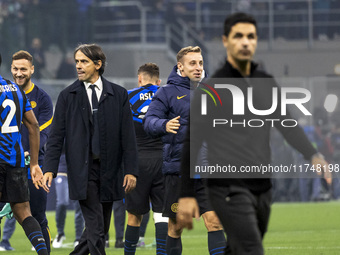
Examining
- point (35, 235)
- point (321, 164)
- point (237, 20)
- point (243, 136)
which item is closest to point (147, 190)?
point (35, 235)

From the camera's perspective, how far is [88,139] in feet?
23.5

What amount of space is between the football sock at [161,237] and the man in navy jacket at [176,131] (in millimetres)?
752

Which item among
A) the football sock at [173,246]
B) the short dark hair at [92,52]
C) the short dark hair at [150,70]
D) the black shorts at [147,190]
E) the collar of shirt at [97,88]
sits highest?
the short dark hair at [92,52]

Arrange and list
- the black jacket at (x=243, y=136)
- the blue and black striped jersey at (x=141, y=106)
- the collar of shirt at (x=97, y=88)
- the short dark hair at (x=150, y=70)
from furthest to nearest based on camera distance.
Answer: the short dark hair at (x=150, y=70), the blue and black striped jersey at (x=141, y=106), the collar of shirt at (x=97, y=88), the black jacket at (x=243, y=136)

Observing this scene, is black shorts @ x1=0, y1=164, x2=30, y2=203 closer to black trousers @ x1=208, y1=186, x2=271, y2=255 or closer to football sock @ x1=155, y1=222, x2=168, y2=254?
football sock @ x1=155, y1=222, x2=168, y2=254

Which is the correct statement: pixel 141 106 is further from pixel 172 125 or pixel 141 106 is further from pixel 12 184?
pixel 172 125

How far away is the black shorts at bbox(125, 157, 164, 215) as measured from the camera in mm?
9062

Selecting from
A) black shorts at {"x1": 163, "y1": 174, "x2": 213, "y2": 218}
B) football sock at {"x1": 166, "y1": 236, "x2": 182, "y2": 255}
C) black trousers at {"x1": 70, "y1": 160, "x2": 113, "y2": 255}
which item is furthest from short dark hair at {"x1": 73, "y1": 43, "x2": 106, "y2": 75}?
football sock at {"x1": 166, "y1": 236, "x2": 182, "y2": 255}

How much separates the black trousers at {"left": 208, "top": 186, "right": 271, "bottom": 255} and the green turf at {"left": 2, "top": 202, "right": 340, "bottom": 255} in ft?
17.9

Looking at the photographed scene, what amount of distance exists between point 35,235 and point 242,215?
10.3 feet

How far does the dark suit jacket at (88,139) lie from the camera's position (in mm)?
7141

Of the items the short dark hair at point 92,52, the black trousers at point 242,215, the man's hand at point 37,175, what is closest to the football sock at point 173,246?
the man's hand at point 37,175

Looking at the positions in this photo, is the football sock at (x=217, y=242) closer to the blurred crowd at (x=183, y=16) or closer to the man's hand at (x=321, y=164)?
the man's hand at (x=321, y=164)

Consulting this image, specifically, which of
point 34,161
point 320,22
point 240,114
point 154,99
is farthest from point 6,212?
point 320,22
